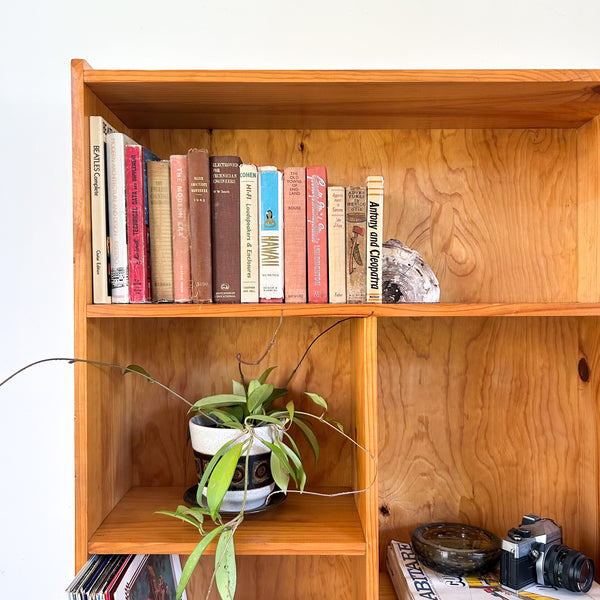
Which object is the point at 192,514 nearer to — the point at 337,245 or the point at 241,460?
the point at 241,460

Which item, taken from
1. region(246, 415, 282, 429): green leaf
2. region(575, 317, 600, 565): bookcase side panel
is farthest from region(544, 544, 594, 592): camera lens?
region(246, 415, 282, 429): green leaf

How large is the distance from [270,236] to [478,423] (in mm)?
603

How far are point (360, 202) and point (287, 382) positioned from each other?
1.38 ft

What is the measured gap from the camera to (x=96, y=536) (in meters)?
0.94

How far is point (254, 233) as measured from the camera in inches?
38.0

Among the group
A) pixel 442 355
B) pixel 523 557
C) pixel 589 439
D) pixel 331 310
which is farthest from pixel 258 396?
pixel 589 439

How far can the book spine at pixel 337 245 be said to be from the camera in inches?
37.8

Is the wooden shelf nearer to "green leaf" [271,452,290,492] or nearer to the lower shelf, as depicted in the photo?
"green leaf" [271,452,290,492]

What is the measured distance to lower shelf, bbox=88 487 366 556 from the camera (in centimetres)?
92

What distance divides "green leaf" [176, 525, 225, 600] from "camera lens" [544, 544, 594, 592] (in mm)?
576

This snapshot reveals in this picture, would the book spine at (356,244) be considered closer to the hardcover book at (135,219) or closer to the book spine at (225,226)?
the book spine at (225,226)
